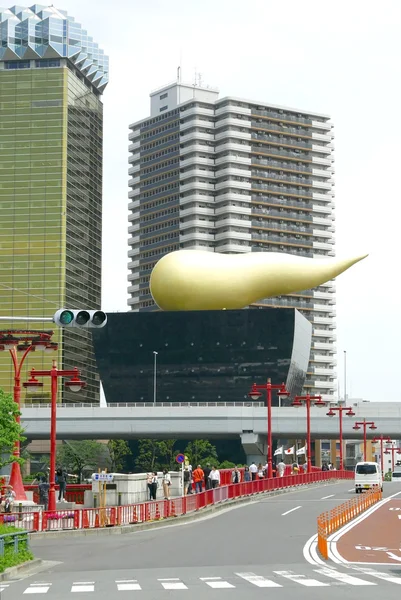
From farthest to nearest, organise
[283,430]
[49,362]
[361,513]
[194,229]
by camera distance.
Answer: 1. [194,229]
2. [49,362]
3. [283,430]
4. [361,513]

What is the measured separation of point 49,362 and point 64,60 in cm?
5198

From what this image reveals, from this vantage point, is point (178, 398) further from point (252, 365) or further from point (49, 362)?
point (49, 362)

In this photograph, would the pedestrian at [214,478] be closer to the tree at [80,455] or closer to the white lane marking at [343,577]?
the white lane marking at [343,577]

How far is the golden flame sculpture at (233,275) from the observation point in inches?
4200

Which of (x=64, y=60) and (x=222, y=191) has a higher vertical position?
(x=64, y=60)

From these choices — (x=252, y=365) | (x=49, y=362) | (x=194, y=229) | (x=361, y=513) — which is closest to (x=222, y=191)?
(x=194, y=229)

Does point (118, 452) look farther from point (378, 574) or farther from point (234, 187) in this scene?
point (378, 574)

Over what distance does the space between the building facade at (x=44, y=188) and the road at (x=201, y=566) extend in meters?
132

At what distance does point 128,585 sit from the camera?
19391mm

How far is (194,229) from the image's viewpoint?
7082 inches

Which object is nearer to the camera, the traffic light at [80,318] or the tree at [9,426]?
the traffic light at [80,318]

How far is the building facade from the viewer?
17062 cm

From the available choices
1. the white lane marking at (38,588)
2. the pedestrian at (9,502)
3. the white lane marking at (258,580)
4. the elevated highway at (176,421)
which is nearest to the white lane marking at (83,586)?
the white lane marking at (38,588)

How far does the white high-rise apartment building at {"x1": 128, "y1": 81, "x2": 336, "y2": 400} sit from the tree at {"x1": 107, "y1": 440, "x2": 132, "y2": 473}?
58.1 meters
